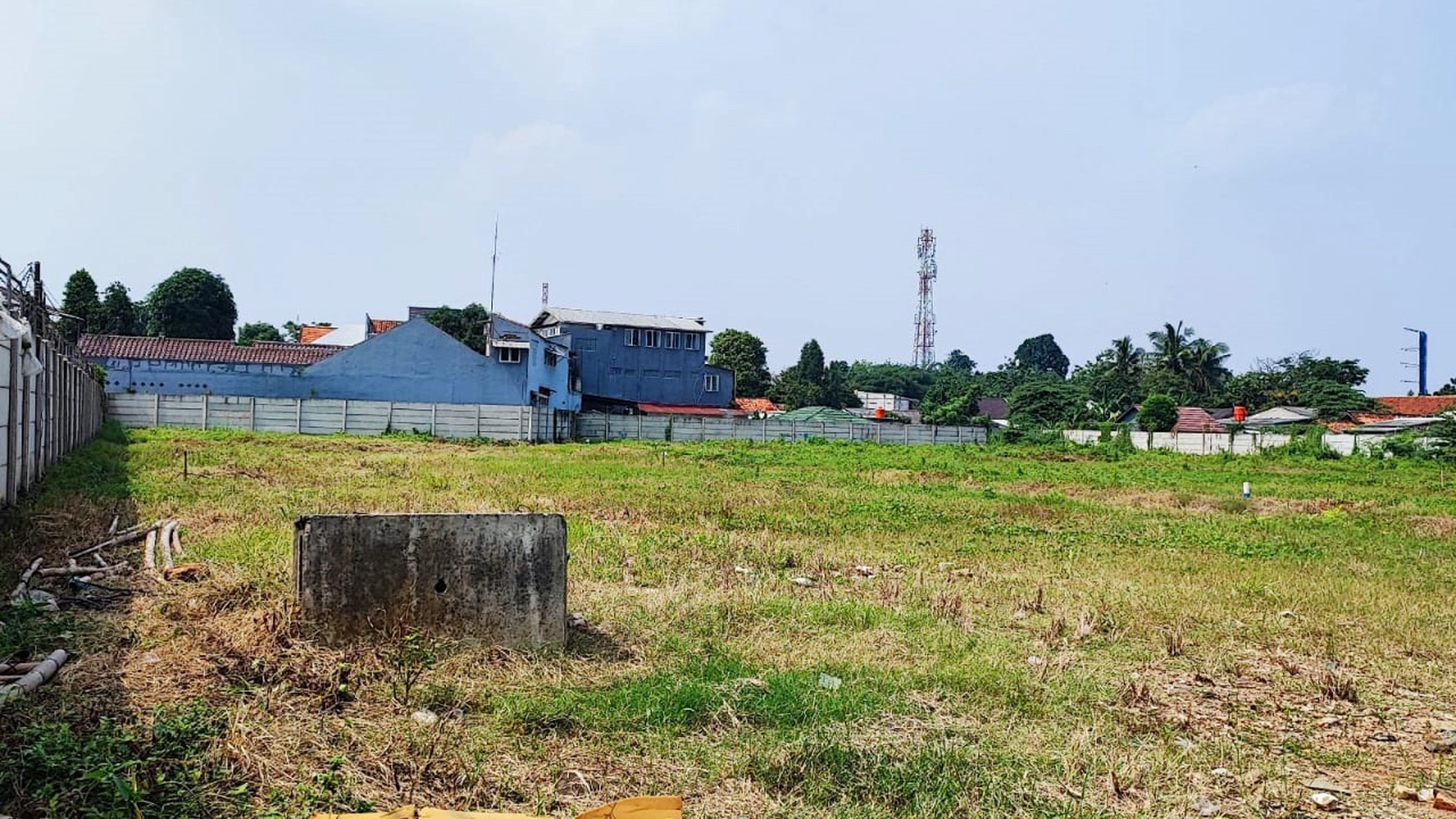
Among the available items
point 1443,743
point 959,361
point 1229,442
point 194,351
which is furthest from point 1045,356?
point 1443,743

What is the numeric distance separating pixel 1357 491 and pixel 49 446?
24.9 meters

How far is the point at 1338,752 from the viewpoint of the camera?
4.84 meters

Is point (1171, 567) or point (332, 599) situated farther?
point (1171, 567)

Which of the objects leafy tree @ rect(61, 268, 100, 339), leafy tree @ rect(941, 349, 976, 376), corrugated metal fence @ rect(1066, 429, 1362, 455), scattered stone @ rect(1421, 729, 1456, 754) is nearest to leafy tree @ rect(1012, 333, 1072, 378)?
leafy tree @ rect(941, 349, 976, 376)

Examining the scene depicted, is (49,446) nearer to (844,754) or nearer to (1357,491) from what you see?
(844,754)

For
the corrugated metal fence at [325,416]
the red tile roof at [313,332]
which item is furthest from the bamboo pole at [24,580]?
the red tile roof at [313,332]

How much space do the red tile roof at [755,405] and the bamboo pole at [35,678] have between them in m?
53.7

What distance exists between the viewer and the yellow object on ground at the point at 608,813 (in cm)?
333

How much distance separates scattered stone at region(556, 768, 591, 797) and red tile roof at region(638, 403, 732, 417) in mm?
47060

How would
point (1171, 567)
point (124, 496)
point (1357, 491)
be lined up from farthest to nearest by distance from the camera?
1. point (1357, 491)
2. point (124, 496)
3. point (1171, 567)

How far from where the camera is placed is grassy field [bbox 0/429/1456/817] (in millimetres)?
3957

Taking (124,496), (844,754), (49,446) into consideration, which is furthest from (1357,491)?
(49,446)

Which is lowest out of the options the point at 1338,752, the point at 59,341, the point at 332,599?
the point at 1338,752

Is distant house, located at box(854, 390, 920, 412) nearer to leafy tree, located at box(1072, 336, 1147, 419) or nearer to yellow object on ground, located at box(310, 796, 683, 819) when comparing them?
leafy tree, located at box(1072, 336, 1147, 419)
